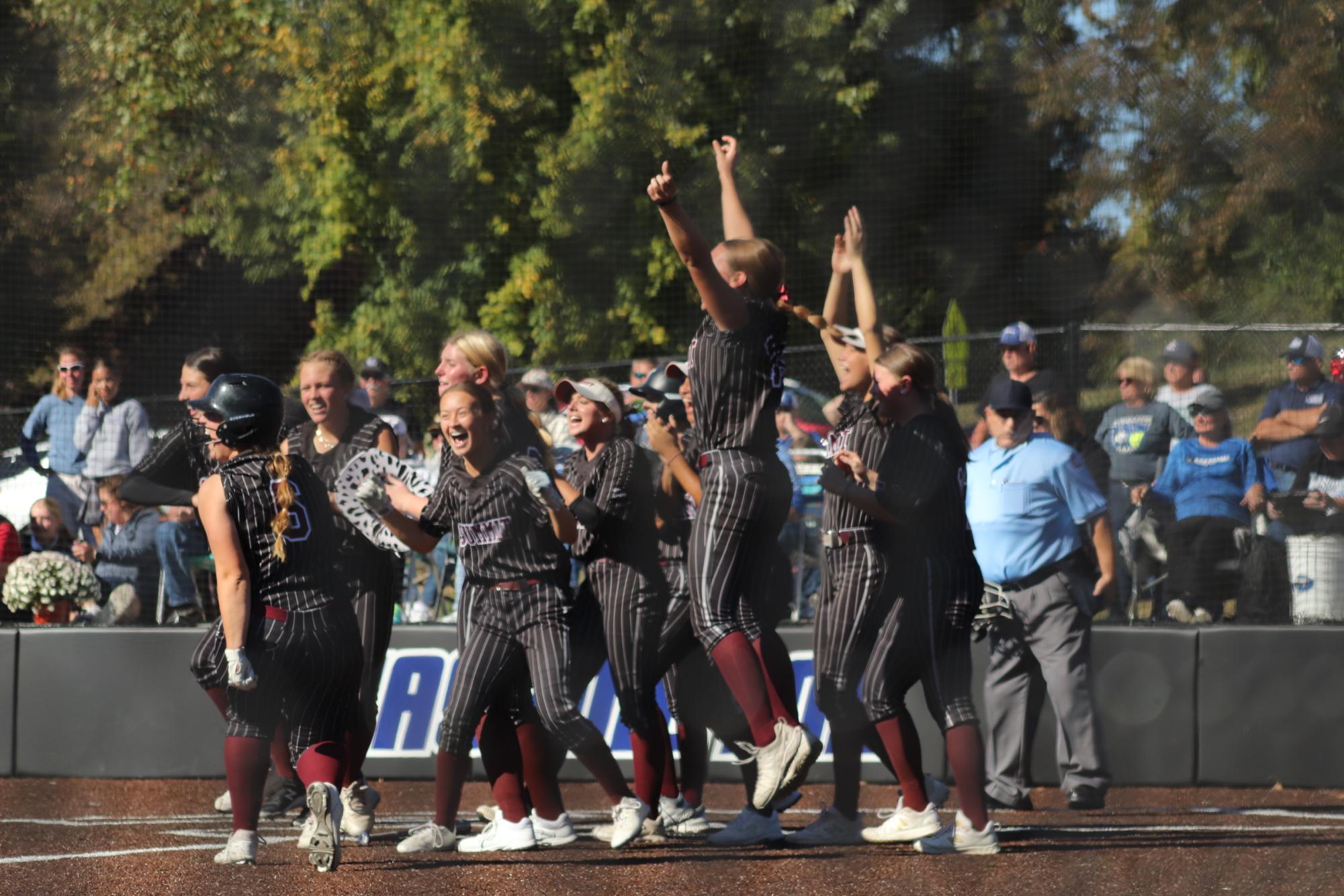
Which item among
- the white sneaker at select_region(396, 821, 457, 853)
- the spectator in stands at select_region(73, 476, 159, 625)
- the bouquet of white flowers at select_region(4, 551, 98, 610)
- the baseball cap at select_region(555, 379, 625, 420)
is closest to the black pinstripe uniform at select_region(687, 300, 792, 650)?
the baseball cap at select_region(555, 379, 625, 420)

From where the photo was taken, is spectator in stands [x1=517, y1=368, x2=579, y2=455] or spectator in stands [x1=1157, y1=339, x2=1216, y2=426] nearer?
spectator in stands [x1=1157, y1=339, x2=1216, y2=426]

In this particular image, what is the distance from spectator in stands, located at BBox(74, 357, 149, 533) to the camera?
4.10 m

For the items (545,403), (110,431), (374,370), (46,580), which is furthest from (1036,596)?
(46,580)

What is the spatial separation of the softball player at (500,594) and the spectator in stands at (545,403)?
876 mm

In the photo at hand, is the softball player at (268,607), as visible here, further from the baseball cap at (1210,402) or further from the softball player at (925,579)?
the baseball cap at (1210,402)

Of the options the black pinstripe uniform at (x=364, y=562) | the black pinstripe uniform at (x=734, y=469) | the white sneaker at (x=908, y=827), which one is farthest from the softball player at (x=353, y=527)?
the white sneaker at (x=908, y=827)

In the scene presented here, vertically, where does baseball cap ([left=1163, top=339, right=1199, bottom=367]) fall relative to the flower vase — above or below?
above

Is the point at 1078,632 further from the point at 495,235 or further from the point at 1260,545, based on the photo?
the point at 495,235

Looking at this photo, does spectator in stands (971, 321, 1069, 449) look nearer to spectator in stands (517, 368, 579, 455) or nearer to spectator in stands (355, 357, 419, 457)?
spectator in stands (355, 357, 419, 457)

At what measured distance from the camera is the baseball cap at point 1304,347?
7.04 feet

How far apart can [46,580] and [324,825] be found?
3229 mm

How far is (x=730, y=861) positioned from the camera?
3.82m

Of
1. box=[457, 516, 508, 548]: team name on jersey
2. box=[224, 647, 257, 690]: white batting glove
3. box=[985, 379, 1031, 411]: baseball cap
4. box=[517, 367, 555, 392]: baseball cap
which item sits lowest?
box=[224, 647, 257, 690]: white batting glove

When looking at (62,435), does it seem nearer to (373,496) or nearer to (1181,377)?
(373,496)
